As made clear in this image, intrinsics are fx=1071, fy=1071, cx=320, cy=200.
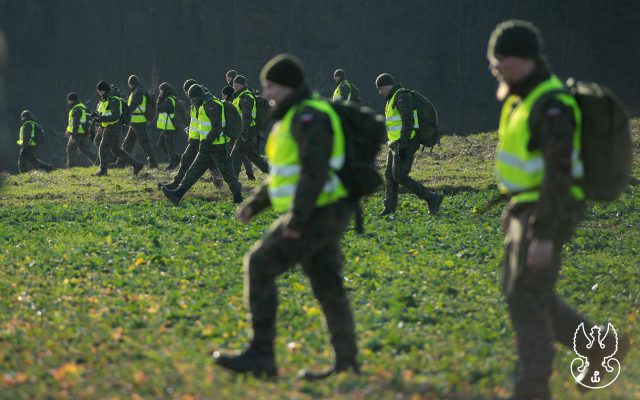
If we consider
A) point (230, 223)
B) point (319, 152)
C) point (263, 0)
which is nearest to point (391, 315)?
point (319, 152)

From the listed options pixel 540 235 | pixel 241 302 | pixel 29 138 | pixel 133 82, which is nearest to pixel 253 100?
pixel 133 82

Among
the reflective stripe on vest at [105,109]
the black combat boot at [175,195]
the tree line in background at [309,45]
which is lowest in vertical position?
the black combat boot at [175,195]

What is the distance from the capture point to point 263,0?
5747 cm

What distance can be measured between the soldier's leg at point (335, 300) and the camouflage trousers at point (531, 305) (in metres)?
1.18

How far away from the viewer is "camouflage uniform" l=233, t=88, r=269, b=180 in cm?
2185

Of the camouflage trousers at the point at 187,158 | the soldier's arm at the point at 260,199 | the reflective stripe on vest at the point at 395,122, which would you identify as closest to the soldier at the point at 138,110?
the camouflage trousers at the point at 187,158

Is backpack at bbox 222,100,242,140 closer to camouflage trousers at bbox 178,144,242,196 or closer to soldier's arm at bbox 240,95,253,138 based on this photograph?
camouflage trousers at bbox 178,144,242,196

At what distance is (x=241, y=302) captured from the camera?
982 cm

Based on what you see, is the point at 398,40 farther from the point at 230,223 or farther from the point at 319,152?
the point at 319,152

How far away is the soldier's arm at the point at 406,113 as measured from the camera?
15.7 metres

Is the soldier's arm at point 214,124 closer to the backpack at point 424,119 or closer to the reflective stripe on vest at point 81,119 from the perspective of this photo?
the backpack at point 424,119

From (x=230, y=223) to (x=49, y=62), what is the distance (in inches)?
1512

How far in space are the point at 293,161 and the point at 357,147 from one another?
0.43m

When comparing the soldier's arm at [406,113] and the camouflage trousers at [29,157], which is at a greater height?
the soldier's arm at [406,113]
